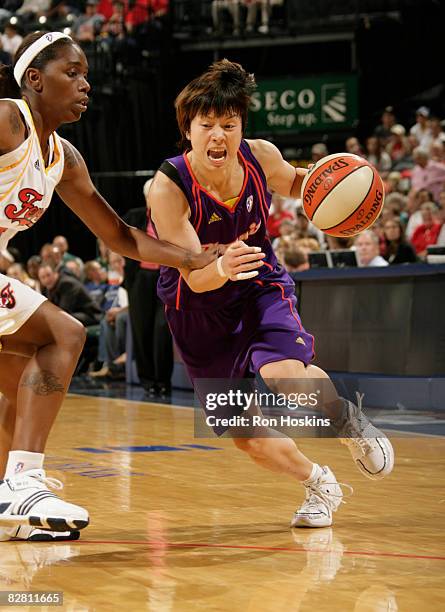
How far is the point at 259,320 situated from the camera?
4.66 metres

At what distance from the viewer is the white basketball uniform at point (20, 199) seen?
395cm

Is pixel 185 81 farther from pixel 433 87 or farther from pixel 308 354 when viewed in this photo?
pixel 308 354

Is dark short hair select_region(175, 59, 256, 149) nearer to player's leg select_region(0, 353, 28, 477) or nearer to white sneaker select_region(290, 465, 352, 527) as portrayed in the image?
player's leg select_region(0, 353, 28, 477)

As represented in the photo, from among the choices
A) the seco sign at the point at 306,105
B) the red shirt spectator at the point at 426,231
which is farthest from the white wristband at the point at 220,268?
the seco sign at the point at 306,105

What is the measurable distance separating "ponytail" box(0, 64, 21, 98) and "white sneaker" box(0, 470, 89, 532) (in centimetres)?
141

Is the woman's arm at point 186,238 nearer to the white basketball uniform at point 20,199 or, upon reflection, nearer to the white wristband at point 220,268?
Result: the white wristband at point 220,268

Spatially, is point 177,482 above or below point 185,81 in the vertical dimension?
below

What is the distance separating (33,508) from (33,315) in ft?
2.28

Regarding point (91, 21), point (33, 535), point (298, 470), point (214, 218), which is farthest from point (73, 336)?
point (91, 21)

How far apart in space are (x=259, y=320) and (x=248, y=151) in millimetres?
755

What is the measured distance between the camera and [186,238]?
4520 millimetres

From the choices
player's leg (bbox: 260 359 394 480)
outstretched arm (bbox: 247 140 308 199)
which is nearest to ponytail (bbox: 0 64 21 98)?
outstretched arm (bbox: 247 140 308 199)

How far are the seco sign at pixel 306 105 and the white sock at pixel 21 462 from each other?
14064 mm

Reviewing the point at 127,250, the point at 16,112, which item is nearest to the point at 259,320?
the point at 127,250
